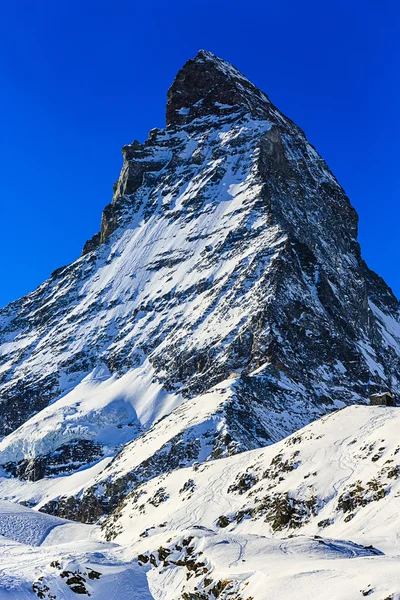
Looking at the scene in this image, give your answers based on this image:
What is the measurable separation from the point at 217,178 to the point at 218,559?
6082 inches

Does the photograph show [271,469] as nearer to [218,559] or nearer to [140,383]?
[218,559]

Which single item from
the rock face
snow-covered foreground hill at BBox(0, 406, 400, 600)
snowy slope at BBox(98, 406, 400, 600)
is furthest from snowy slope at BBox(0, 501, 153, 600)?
the rock face

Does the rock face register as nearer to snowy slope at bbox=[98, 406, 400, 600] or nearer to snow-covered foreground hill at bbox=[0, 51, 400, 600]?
snow-covered foreground hill at bbox=[0, 51, 400, 600]

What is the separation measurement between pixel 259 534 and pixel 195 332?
82823 mm

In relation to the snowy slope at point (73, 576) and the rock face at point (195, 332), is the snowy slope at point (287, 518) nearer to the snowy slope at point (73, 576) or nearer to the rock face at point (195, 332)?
the snowy slope at point (73, 576)

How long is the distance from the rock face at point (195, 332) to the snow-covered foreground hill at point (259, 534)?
703 inches

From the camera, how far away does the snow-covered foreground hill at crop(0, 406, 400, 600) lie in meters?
29.4

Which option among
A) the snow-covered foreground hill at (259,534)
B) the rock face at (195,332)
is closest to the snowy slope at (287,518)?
the snow-covered foreground hill at (259,534)

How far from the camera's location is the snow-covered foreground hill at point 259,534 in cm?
2939

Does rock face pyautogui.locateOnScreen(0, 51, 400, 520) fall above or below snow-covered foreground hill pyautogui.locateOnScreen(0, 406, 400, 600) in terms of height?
above

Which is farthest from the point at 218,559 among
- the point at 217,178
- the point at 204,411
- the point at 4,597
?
the point at 217,178

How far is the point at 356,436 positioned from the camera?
54625mm

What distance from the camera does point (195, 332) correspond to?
130 meters

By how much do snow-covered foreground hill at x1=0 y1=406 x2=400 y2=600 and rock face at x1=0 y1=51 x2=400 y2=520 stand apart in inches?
703
